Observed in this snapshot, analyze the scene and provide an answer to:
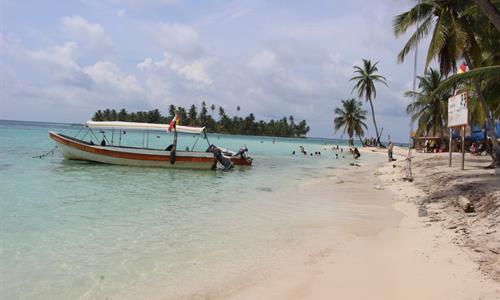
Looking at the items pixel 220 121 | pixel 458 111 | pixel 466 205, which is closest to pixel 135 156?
pixel 458 111

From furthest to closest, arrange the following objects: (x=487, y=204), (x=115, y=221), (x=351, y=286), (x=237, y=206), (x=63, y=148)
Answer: (x=63, y=148) < (x=237, y=206) < (x=115, y=221) < (x=487, y=204) < (x=351, y=286)

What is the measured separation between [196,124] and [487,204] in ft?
392

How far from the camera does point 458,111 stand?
16.5 meters

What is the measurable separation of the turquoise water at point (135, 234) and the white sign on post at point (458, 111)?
273 inches

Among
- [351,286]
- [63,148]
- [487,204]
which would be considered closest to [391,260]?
[351,286]

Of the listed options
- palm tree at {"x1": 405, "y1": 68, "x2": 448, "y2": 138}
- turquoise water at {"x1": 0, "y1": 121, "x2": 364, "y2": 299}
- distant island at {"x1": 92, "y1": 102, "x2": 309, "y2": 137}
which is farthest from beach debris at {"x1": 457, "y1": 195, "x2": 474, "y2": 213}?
distant island at {"x1": 92, "y1": 102, "x2": 309, "y2": 137}

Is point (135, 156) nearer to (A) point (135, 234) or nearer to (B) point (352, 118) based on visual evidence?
(A) point (135, 234)

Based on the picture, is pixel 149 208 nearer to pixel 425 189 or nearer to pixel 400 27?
pixel 425 189

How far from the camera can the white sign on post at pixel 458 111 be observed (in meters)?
15.8

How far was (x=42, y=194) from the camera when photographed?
13539 mm

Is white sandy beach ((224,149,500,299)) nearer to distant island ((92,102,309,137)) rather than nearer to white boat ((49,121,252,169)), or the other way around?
white boat ((49,121,252,169))

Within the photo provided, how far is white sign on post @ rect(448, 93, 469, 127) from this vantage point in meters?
15.8

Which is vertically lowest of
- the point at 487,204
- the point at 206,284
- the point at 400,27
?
the point at 206,284

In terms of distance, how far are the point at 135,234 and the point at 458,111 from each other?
1348 centimetres
